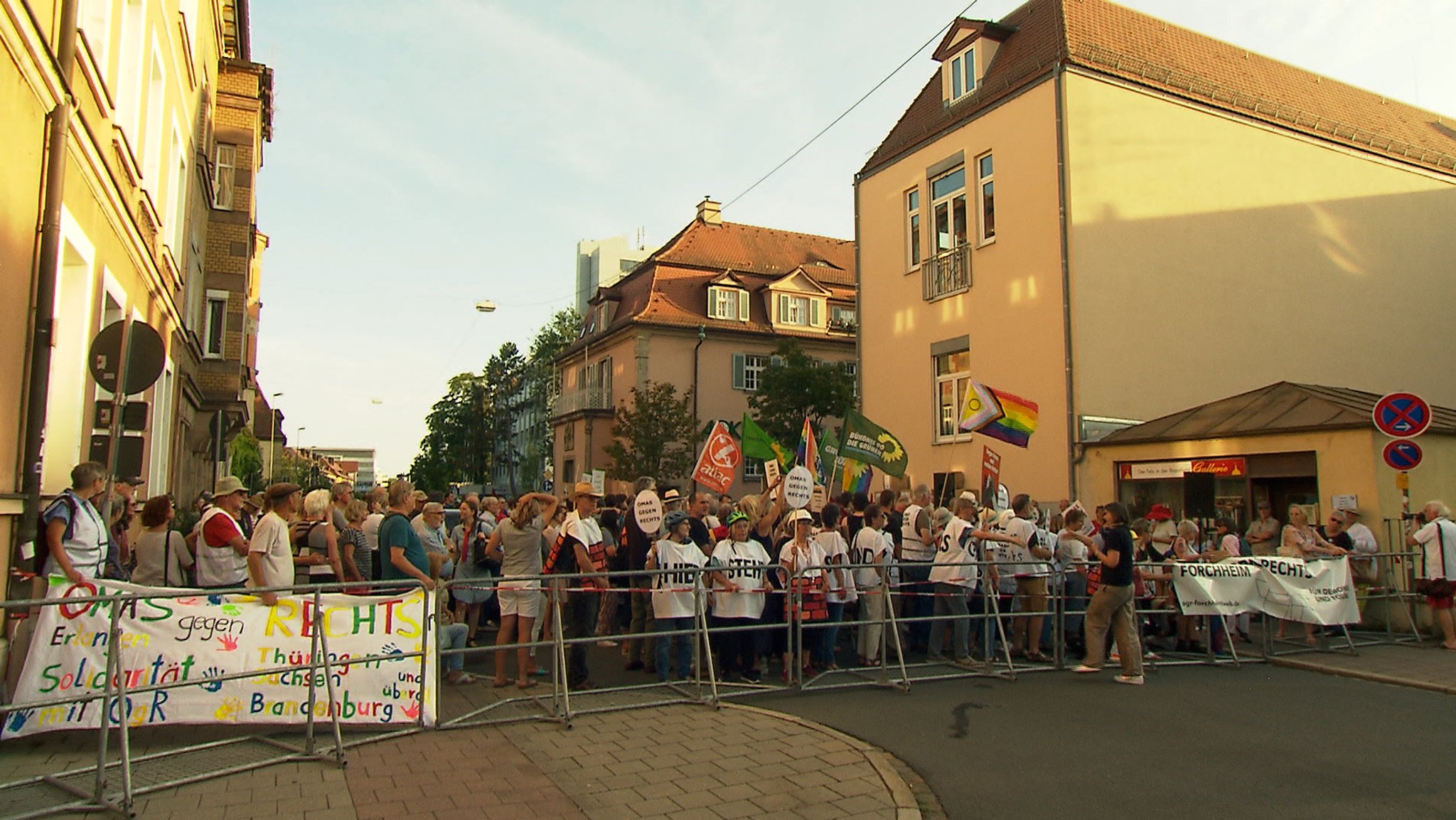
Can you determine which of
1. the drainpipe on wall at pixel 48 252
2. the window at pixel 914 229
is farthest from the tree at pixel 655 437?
the drainpipe on wall at pixel 48 252

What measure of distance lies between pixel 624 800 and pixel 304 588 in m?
2.49

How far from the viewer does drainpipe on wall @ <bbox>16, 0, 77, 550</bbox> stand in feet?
24.3

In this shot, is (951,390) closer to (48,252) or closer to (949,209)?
(949,209)

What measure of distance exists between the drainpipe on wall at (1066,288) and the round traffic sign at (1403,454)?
612 cm

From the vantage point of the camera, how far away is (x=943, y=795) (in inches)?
231

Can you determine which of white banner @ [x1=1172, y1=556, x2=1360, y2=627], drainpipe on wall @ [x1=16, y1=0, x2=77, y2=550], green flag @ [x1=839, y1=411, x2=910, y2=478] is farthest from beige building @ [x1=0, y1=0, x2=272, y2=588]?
white banner @ [x1=1172, y1=556, x2=1360, y2=627]

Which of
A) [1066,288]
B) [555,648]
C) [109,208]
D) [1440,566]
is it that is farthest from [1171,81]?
[109,208]

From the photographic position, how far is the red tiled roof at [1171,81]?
63.9ft

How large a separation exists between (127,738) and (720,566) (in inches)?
181

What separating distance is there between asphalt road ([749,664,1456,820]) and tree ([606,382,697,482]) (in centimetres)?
2919

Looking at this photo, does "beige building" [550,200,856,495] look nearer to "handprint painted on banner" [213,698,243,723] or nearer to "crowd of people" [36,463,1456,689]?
"crowd of people" [36,463,1456,689]

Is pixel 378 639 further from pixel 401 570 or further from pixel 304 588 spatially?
pixel 401 570

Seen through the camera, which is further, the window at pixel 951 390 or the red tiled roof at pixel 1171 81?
the window at pixel 951 390

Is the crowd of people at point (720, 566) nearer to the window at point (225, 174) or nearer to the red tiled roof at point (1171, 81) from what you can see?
the red tiled roof at point (1171, 81)
